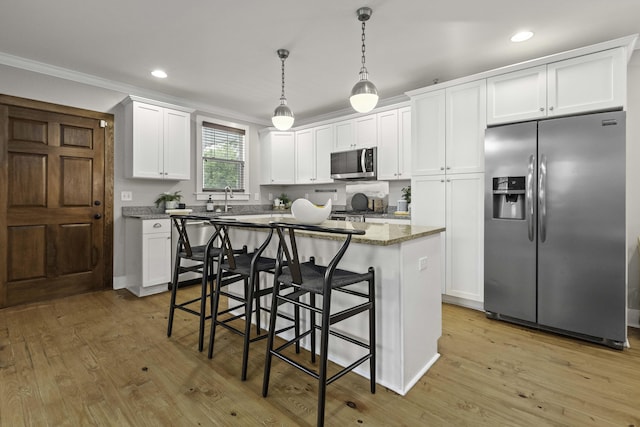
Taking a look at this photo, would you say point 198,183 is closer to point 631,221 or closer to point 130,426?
point 130,426

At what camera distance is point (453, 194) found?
329 cm

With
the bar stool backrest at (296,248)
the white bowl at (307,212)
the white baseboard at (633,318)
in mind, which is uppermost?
the white bowl at (307,212)

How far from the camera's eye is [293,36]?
113 inches

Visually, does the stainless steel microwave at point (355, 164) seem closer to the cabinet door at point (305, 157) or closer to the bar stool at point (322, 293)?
the cabinet door at point (305, 157)

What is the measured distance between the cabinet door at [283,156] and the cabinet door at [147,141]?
1.84 meters

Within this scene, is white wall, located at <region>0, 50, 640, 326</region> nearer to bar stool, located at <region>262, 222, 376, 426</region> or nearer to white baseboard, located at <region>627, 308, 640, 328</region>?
white baseboard, located at <region>627, 308, 640, 328</region>

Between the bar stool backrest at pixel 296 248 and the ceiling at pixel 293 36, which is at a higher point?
the ceiling at pixel 293 36

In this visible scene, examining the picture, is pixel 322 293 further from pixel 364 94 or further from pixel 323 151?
pixel 323 151

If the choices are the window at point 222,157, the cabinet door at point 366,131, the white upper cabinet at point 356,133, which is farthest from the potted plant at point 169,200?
the cabinet door at point 366,131

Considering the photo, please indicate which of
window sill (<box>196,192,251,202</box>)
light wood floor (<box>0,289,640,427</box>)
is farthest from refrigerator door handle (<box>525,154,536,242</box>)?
window sill (<box>196,192,251,202</box>)

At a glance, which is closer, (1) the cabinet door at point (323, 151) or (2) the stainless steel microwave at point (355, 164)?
(2) the stainless steel microwave at point (355, 164)

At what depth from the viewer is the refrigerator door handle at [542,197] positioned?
2.65 meters

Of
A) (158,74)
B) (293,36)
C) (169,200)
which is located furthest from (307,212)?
(169,200)

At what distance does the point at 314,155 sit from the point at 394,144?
1446 millimetres
